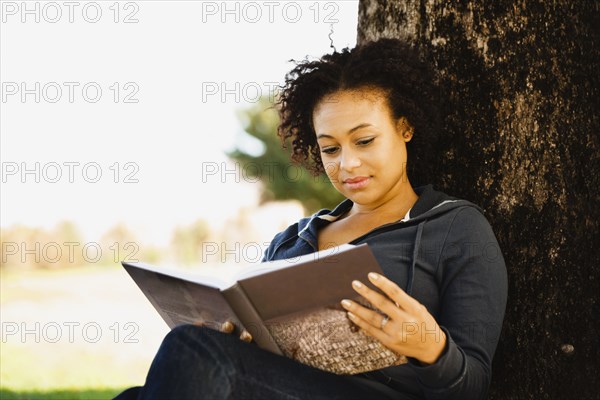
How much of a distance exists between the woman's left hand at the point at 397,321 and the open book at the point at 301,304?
31 mm

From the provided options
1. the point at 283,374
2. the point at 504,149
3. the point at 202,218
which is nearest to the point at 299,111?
the point at 504,149

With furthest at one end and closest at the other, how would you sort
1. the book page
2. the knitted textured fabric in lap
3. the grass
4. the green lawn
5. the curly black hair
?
the green lawn
the grass
the curly black hair
the knitted textured fabric in lap
the book page

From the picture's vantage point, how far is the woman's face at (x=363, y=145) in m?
2.45

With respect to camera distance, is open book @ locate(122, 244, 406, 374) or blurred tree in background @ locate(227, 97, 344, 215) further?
blurred tree in background @ locate(227, 97, 344, 215)

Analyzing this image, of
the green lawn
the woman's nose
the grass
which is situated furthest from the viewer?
the green lawn

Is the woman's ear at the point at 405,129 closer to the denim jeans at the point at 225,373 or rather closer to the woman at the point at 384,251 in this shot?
the woman at the point at 384,251

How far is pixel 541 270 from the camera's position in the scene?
8.42ft

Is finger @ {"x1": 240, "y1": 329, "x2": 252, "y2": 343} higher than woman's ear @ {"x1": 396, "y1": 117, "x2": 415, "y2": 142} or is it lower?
lower

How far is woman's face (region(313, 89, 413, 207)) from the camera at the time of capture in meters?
2.45

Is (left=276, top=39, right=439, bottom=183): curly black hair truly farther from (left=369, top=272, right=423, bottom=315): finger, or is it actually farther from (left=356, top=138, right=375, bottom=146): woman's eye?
(left=369, top=272, right=423, bottom=315): finger

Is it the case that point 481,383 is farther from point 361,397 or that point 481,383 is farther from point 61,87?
point 61,87

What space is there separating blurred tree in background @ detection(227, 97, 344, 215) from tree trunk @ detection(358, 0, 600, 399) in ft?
47.9

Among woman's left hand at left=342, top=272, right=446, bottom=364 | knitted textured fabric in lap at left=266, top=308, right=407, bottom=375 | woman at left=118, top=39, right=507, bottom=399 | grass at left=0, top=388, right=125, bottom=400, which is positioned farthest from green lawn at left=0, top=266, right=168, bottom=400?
woman's left hand at left=342, top=272, right=446, bottom=364

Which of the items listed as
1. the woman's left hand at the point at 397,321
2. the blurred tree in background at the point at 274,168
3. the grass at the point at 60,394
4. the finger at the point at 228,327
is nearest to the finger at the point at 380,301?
the woman's left hand at the point at 397,321
